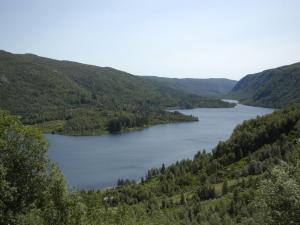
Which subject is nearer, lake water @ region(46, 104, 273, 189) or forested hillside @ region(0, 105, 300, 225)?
forested hillside @ region(0, 105, 300, 225)

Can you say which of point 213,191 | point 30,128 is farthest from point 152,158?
point 30,128

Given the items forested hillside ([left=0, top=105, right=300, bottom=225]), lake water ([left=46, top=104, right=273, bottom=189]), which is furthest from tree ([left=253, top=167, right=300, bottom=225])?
lake water ([left=46, top=104, right=273, bottom=189])

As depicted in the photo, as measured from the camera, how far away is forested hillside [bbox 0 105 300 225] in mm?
21047

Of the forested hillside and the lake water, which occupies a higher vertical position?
the forested hillside

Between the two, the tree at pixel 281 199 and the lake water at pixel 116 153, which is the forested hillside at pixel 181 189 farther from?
the lake water at pixel 116 153

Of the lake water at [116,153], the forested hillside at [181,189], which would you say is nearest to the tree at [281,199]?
the forested hillside at [181,189]

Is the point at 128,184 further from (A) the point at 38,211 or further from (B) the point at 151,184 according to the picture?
(A) the point at 38,211

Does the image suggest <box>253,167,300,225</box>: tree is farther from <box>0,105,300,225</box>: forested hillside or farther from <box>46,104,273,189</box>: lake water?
<box>46,104,273,189</box>: lake water

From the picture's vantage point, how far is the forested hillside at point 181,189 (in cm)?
2105

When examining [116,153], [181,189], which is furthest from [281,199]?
[116,153]

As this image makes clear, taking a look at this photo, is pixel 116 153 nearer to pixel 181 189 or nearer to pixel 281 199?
pixel 181 189

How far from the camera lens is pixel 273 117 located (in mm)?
125312

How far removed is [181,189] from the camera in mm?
93000

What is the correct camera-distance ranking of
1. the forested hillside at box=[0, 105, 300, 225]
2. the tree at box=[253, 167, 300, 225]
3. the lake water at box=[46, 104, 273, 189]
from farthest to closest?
the lake water at box=[46, 104, 273, 189] → the forested hillside at box=[0, 105, 300, 225] → the tree at box=[253, 167, 300, 225]
